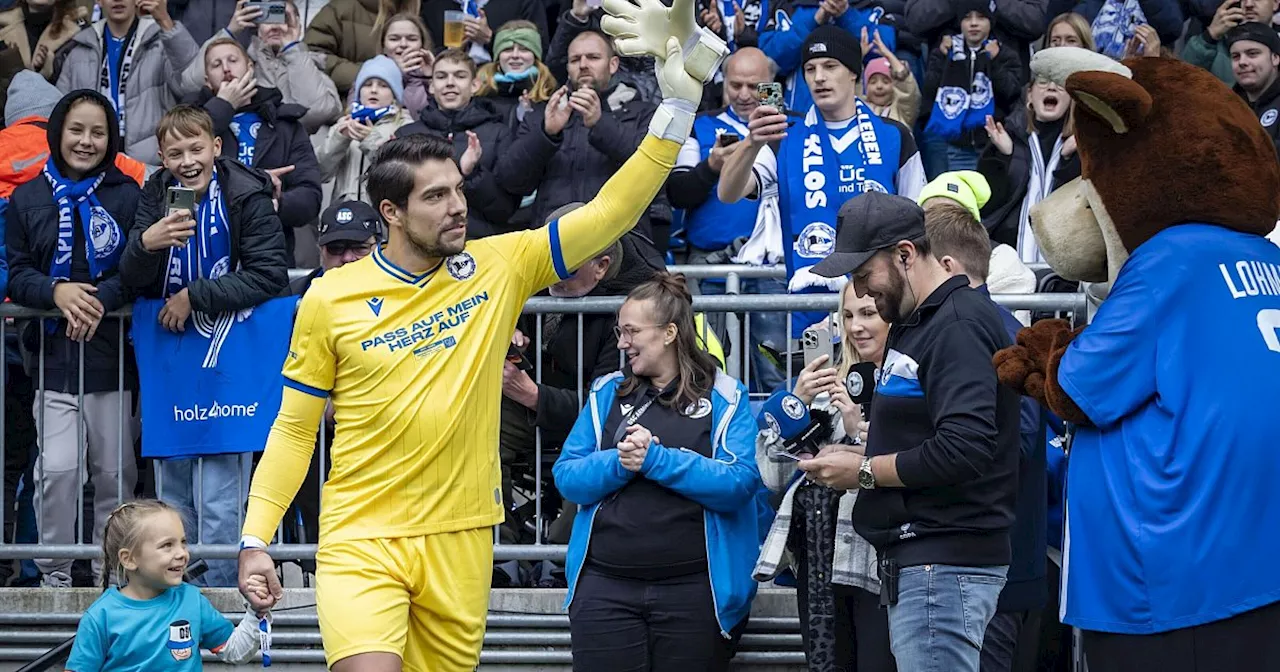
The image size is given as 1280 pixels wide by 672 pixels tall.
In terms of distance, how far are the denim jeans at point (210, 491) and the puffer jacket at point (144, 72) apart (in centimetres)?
317

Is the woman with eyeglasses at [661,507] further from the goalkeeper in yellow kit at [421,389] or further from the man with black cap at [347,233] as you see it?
the man with black cap at [347,233]

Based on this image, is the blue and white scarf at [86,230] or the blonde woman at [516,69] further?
the blonde woman at [516,69]

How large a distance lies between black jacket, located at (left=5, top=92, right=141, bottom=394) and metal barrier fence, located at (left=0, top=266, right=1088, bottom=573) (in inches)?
1.9

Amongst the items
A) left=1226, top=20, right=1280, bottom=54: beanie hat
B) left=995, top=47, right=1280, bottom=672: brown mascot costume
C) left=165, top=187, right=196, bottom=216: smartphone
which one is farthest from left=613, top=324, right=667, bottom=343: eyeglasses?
left=1226, top=20, right=1280, bottom=54: beanie hat

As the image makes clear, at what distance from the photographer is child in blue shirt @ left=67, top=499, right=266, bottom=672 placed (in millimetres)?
6371

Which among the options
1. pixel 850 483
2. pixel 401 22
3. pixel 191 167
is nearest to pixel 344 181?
pixel 401 22

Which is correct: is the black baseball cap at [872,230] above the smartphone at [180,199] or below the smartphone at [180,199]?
below

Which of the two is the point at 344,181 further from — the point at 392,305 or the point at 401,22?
the point at 392,305

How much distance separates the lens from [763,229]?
9.01 metres

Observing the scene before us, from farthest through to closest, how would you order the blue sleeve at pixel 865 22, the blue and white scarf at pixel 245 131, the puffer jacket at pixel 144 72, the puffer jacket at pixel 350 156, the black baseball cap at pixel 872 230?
the blue sleeve at pixel 865 22
the puffer jacket at pixel 144 72
the puffer jacket at pixel 350 156
the blue and white scarf at pixel 245 131
the black baseball cap at pixel 872 230

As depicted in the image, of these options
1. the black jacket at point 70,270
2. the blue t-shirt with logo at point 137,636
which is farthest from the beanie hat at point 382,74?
the blue t-shirt with logo at point 137,636

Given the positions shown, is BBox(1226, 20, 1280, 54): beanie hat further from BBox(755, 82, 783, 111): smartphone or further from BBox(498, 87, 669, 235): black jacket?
BBox(755, 82, 783, 111): smartphone

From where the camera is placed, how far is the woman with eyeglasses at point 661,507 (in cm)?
661

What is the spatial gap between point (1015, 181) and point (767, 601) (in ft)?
12.0
